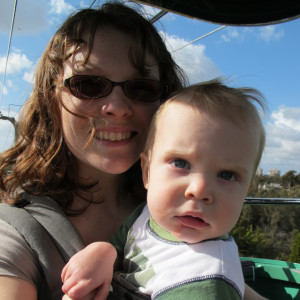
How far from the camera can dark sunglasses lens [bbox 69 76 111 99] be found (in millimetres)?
1422

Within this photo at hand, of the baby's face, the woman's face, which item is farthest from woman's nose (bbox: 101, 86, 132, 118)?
the baby's face

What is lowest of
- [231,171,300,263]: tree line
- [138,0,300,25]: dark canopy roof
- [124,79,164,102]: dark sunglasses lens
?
[231,171,300,263]: tree line

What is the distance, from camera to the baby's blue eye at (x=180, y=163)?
1085 millimetres

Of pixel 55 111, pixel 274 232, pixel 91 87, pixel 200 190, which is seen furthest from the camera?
pixel 274 232

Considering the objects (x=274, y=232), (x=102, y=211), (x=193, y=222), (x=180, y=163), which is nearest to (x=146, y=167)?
(x=180, y=163)

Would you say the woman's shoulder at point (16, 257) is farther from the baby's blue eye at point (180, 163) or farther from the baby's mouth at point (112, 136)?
the baby's blue eye at point (180, 163)

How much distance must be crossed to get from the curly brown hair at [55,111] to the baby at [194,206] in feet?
1.61

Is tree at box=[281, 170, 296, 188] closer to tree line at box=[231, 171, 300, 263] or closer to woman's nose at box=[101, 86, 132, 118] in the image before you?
tree line at box=[231, 171, 300, 263]

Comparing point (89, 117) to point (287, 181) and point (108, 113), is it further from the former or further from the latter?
point (287, 181)

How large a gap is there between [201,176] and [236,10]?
0.95 meters

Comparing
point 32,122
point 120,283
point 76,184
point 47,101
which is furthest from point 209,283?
point 32,122

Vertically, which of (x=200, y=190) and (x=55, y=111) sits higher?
(x=55, y=111)

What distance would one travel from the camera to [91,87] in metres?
1.42

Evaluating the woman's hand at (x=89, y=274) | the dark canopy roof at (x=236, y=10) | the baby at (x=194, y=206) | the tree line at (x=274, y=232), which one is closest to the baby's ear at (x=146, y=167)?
the baby at (x=194, y=206)
